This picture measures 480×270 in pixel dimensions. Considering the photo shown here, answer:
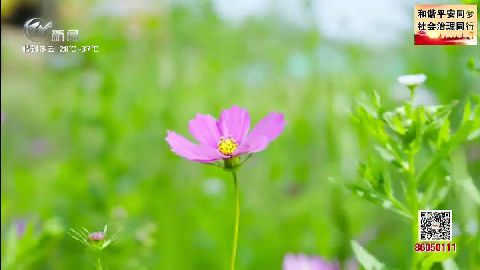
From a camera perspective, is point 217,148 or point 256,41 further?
point 256,41

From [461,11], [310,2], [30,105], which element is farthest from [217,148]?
[30,105]

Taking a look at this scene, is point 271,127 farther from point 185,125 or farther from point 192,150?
point 185,125

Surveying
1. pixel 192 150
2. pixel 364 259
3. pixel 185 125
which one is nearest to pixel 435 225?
pixel 364 259

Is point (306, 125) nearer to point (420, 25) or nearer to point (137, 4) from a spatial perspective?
point (137, 4)

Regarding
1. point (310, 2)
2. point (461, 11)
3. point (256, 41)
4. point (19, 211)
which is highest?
point (256, 41)

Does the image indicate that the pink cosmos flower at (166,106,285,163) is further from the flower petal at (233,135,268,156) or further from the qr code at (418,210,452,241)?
the qr code at (418,210,452,241)

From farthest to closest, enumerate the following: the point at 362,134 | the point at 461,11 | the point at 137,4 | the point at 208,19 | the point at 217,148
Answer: the point at 137,4 < the point at 208,19 < the point at 362,134 < the point at 461,11 < the point at 217,148

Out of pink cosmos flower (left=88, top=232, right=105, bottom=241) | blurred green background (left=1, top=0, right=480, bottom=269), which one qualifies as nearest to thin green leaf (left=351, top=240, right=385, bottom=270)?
pink cosmos flower (left=88, top=232, right=105, bottom=241)
